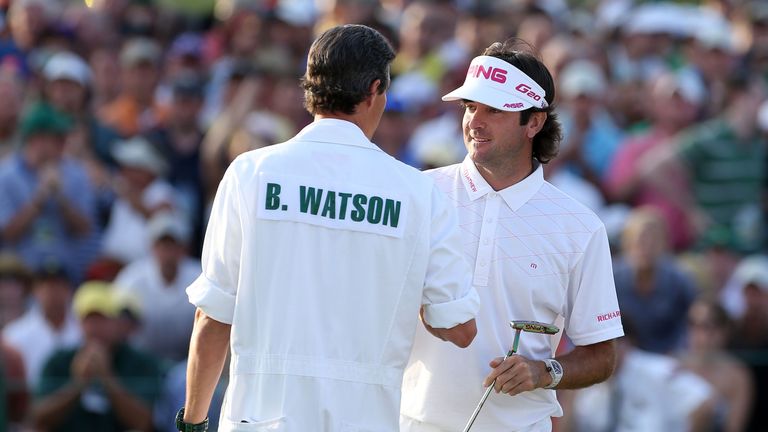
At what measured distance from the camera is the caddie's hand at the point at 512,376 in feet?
15.9

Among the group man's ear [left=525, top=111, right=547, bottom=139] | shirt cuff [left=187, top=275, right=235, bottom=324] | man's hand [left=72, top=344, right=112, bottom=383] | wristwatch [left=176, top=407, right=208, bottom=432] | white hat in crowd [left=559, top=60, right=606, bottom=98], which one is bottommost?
man's hand [left=72, top=344, right=112, bottom=383]

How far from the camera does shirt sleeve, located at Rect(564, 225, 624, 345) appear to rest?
5145 millimetres

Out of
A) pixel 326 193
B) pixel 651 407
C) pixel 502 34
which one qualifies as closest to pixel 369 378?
pixel 326 193

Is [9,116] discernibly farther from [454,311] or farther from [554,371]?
[454,311]

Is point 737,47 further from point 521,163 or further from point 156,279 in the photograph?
point 521,163

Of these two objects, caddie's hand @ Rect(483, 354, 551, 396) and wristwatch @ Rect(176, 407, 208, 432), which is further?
caddie's hand @ Rect(483, 354, 551, 396)

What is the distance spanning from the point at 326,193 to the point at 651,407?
555 cm

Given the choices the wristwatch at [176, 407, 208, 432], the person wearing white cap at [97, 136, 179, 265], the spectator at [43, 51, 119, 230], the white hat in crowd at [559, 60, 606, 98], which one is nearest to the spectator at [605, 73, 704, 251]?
the white hat in crowd at [559, 60, 606, 98]

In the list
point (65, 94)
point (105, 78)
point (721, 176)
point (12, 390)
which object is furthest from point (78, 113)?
point (721, 176)

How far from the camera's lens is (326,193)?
14.7ft

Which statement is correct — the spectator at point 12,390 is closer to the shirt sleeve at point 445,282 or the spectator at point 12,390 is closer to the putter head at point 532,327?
the putter head at point 532,327

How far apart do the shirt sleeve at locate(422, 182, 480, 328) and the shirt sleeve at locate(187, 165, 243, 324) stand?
2.03 ft

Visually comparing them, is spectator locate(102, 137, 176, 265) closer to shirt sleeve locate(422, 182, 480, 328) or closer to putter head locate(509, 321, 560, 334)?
putter head locate(509, 321, 560, 334)

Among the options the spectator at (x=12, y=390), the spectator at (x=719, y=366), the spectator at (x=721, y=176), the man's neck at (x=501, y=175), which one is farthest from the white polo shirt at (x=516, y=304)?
the spectator at (x=721, y=176)
